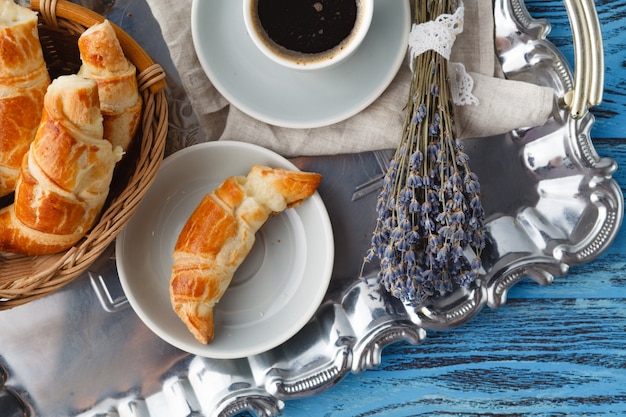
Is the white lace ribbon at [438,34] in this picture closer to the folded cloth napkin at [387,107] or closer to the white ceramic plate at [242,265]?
the folded cloth napkin at [387,107]

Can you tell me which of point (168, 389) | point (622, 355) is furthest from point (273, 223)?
point (622, 355)

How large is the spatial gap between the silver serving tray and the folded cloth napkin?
0.03m

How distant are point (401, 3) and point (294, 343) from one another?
801 mm

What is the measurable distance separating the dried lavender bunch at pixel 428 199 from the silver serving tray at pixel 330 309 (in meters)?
0.12

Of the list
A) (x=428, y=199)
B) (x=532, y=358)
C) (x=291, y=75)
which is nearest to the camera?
(x=428, y=199)

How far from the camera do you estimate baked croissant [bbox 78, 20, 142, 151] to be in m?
1.12

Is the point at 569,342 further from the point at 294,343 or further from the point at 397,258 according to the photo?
the point at 294,343

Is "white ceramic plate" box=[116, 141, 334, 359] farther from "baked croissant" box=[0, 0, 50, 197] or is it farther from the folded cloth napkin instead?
"baked croissant" box=[0, 0, 50, 197]

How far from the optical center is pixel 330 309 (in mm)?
1431

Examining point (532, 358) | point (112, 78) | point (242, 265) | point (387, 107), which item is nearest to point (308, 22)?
point (387, 107)

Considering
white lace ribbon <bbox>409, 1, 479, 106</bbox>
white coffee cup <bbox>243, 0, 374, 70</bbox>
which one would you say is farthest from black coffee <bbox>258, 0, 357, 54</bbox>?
white lace ribbon <bbox>409, 1, 479, 106</bbox>

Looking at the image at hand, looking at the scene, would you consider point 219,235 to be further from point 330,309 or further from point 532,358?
point 532,358

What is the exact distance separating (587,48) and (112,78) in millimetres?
956

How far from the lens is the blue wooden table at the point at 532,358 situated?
1.46 meters
